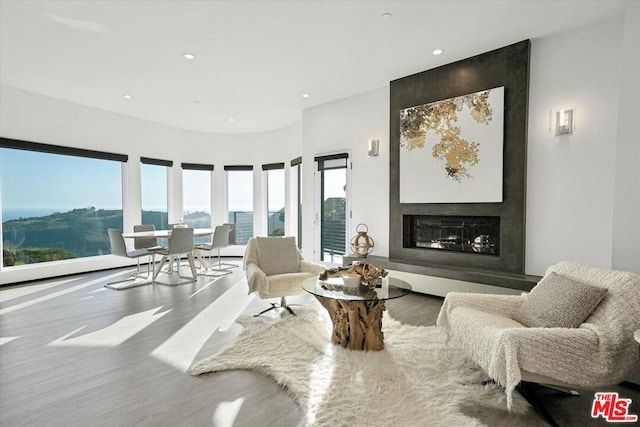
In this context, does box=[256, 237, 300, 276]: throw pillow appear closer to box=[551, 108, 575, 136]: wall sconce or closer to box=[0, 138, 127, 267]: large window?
box=[551, 108, 575, 136]: wall sconce

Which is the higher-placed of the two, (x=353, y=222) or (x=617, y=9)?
(x=617, y=9)

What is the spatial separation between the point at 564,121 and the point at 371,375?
324 cm

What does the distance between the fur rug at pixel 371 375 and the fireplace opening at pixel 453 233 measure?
4.96ft

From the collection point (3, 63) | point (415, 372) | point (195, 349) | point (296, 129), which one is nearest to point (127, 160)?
point (3, 63)

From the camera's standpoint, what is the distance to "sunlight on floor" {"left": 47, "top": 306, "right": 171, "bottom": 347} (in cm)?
281

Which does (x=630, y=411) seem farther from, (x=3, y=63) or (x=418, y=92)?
(x=3, y=63)

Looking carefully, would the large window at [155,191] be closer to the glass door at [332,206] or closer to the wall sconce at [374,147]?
the glass door at [332,206]

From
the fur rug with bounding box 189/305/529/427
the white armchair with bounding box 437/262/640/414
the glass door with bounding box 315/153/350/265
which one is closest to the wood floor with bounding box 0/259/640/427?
the fur rug with bounding box 189/305/529/427

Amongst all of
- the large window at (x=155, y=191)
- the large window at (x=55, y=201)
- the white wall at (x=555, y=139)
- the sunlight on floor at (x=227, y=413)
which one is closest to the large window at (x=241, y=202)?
the large window at (x=155, y=191)

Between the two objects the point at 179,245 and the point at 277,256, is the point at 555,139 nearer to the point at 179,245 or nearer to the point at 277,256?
the point at 277,256

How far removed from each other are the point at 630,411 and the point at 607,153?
7.63 ft

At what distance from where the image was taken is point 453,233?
167 inches

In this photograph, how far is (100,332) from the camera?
3.06m

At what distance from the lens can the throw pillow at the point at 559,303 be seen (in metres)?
1.93
